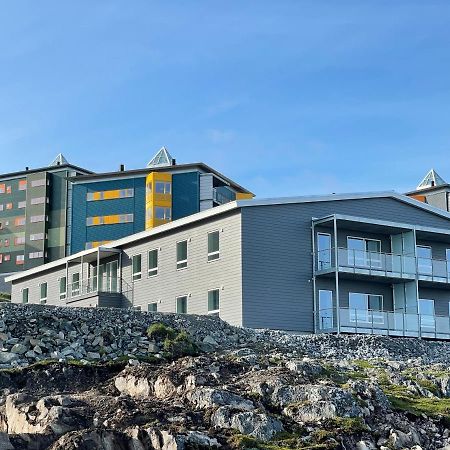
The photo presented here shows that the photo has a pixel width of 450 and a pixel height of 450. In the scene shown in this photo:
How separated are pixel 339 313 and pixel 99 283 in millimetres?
15620

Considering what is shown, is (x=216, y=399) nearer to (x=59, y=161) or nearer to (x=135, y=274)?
(x=135, y=274)

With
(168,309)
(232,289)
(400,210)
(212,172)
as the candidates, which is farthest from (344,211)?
(212,172)

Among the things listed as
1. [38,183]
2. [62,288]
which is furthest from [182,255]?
[38,183]

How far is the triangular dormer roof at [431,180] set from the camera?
85312 millimetres

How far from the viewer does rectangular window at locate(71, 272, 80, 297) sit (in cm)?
4698

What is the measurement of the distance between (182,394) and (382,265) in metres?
22.2

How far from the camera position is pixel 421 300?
128 ft

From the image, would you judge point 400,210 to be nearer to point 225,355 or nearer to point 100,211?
point 225,355

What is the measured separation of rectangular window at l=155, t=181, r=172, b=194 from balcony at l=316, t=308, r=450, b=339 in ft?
152

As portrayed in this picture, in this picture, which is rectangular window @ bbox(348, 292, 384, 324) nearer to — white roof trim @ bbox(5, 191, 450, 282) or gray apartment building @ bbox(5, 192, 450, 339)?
gray apartment building @ bbox(5, 192, 450, 339)

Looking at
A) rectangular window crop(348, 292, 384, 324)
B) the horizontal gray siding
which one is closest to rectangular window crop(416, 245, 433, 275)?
rectangular window crop(348, 292, 384, 324)

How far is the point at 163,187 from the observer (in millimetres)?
80875

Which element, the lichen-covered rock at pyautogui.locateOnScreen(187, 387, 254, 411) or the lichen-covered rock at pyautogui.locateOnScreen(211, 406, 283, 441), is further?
the lichen-covered rock at pyautogui.locateOnScreen(187, 387, 254, 411)

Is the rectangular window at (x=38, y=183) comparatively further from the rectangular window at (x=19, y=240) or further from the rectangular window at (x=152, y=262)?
the rectangular window at (x=152, y=262)
